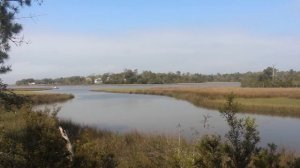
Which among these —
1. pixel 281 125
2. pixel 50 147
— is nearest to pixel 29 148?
pixel 50 147

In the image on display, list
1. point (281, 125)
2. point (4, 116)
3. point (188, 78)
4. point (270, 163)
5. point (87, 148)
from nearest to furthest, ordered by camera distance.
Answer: point (270, 163) < point (87, 148) < point (4, 116) < point (281, 125) < point (188, 78)

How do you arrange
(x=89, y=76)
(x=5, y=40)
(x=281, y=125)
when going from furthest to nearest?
1. (x=89, y=76)
2. (x=281, y=125)
3. (x=5, y=40)

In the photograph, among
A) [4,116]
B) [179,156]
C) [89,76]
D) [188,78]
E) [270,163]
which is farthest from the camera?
[89,76]

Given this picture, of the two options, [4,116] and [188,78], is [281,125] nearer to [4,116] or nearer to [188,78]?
[4,116]

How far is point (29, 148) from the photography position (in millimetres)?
6852

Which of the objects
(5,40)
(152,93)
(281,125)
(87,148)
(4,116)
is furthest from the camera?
(152,93)

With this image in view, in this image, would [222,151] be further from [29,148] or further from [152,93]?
[152,93]

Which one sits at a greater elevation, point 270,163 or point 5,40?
point 5,40

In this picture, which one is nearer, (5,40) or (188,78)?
(5,40)

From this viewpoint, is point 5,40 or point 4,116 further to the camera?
point 4,116

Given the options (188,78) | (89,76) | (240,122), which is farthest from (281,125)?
(89,76)

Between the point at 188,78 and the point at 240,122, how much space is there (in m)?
147

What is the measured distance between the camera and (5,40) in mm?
8586

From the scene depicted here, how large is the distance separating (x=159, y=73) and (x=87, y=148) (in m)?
148
